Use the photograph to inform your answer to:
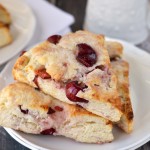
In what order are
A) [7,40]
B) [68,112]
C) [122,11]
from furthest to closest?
[122,11] < [7,40] < [68,112]

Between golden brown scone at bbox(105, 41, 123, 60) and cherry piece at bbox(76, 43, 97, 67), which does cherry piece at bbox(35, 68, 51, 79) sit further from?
golden brown scone at bbox(105, 41, 123, 60)

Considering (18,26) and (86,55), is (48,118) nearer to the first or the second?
(86,55)

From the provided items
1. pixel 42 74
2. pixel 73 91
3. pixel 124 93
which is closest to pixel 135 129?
pixel 124 93

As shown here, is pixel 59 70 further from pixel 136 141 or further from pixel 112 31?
pixel 112 31

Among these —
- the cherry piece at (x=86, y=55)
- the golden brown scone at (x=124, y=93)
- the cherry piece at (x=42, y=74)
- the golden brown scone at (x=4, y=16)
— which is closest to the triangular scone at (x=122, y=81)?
the golden brown scone at (x=124, y=93)

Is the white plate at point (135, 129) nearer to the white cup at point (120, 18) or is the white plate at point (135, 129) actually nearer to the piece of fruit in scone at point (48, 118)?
the piece of fruit in scone at point (48, 118)

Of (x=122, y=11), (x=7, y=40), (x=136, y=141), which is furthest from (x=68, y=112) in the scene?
(x=122, y=11)
